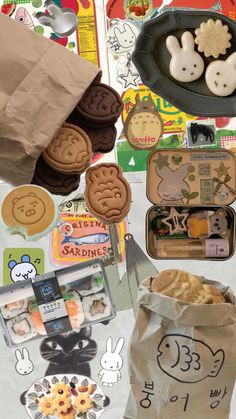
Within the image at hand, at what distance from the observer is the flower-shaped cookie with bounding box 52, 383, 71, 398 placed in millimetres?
948

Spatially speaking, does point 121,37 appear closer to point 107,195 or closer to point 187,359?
point 107,195

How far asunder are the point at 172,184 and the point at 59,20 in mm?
323

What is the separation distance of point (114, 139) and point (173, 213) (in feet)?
0.48

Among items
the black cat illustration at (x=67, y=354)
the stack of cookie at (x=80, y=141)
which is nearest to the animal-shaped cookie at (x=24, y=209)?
the stack of cookie at (x=80, y=141)

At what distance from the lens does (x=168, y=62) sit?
3.34 ft

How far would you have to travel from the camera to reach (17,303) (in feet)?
3.09

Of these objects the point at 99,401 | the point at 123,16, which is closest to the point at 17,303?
the point at 99,401

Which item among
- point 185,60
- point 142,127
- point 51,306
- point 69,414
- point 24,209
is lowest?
point 69,414

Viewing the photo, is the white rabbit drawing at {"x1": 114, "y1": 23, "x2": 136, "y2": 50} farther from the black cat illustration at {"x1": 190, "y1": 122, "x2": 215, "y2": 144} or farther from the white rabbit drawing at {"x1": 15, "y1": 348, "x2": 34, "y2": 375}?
the white rabbit drawing at {"x1": 15, "y1": 348, "x2": 34, "y2": 375}

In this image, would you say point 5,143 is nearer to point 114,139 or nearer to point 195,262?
point 114,139

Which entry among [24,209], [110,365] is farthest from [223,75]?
[110,365]

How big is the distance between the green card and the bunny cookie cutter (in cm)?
35

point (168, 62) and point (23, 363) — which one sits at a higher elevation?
point (168, 62)

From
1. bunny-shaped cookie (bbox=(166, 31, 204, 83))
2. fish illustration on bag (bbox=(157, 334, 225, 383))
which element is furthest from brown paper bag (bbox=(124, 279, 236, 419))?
bunny-shaped cookie (bbox=(166, 31, 204, 83))
